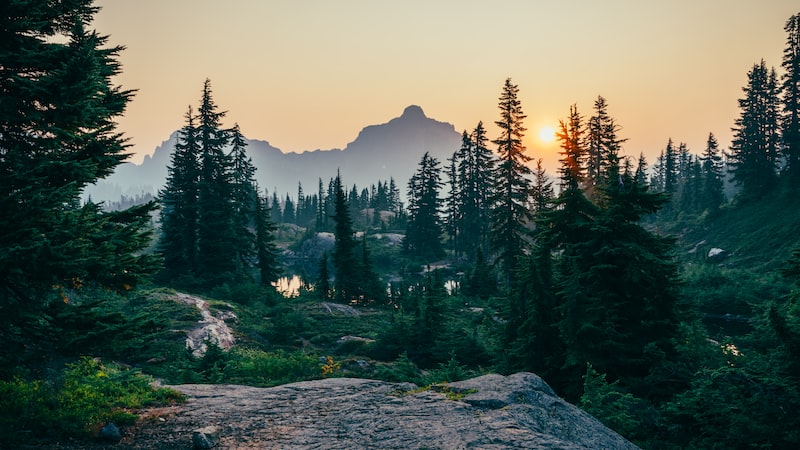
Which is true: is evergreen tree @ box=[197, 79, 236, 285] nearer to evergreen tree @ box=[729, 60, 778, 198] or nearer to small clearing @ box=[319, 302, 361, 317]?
small clearing @ box=[319, 302, 361, 317]

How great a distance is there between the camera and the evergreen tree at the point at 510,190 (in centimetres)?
3816

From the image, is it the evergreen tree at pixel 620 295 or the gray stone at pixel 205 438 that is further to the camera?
the evergreen tree at pixel 620 295

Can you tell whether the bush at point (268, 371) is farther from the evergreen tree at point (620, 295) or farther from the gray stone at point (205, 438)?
the evergreen tree at point (620, 295)

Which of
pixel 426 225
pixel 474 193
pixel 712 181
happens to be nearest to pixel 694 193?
pixel 712 181

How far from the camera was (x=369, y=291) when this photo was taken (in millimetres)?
37438

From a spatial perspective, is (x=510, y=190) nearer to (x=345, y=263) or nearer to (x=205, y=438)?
(x=345, y=263)

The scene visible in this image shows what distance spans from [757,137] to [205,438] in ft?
239

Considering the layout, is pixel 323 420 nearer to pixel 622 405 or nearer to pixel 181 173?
pixel 622 405

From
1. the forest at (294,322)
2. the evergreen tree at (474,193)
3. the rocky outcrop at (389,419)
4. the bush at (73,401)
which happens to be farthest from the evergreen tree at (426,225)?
the bush at (73,401)

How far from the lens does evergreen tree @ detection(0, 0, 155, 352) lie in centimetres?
669

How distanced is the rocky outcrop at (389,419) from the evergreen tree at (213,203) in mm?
28783

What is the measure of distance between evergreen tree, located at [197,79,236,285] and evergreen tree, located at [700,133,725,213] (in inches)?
2425

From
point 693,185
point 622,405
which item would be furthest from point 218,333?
point 693,185

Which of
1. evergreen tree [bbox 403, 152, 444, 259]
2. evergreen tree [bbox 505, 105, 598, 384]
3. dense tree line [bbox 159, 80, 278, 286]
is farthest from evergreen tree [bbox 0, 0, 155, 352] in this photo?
evergreen tree [bbox 403, 152, 444, 259]
